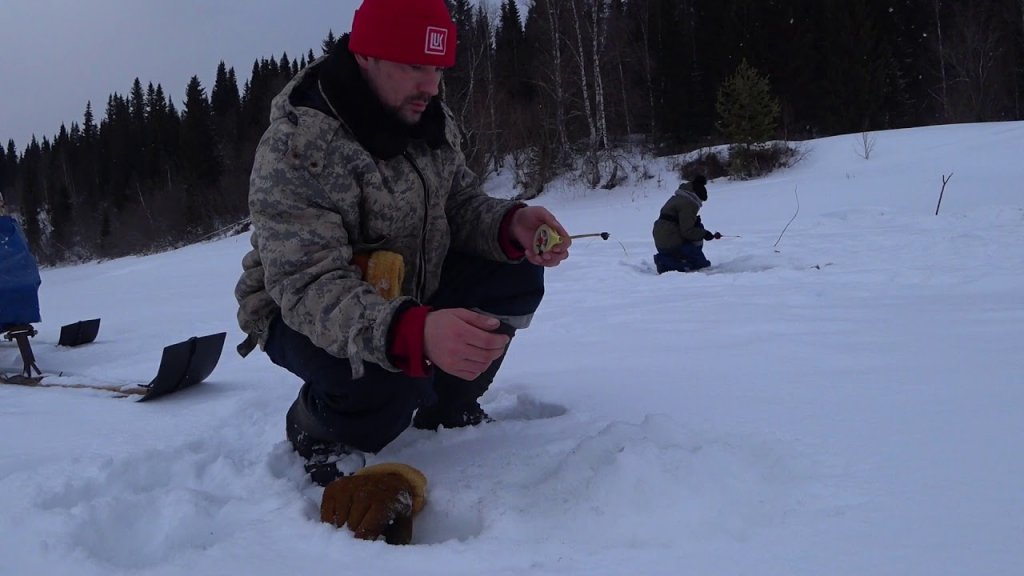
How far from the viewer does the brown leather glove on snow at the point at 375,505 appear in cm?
129

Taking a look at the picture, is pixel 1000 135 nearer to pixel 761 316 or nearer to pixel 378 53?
pixel 761 316

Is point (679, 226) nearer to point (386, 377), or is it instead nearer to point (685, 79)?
point (386, 377)

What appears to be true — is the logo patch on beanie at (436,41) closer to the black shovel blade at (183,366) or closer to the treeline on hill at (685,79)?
the black shovel blade at (183,366)

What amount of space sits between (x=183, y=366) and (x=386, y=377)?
1.44 metres

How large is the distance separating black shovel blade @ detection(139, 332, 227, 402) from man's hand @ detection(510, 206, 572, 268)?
1.50 meters

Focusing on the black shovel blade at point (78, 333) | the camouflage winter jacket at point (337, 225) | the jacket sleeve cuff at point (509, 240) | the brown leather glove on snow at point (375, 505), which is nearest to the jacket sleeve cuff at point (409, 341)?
the camouflage winter jacket at point (337, 225)

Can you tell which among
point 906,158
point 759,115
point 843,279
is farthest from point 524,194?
point 843,279

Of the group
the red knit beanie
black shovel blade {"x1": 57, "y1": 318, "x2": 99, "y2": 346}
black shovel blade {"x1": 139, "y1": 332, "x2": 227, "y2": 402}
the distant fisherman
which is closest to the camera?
the red knit beanie

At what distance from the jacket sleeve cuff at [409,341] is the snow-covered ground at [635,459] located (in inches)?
12.2

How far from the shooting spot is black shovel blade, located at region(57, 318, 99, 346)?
4.68m

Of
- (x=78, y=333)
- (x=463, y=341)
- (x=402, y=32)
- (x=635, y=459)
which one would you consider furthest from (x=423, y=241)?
(x=78, y=333)

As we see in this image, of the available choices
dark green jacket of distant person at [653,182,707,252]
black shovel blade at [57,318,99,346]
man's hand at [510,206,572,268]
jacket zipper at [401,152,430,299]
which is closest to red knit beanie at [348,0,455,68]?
jacket zipper at [401,152,430,299]

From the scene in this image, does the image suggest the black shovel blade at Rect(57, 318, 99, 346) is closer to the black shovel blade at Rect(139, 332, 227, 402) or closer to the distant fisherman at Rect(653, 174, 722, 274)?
the black shovel blade at Rect(139, 332, 227, 402)

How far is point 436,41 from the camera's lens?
153 centimetres
